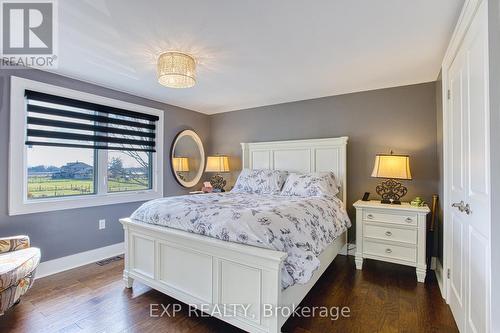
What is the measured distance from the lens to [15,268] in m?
1.84

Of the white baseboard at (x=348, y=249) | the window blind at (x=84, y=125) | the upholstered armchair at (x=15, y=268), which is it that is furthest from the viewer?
the white baseboard at (x=348, y=249)

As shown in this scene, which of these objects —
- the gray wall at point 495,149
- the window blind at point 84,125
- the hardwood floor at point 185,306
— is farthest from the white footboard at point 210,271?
the window blind at point 84,125

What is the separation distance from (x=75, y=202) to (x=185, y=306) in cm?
193

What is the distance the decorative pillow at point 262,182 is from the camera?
3.37m

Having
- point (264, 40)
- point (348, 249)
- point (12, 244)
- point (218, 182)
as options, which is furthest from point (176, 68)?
point (348, 249)

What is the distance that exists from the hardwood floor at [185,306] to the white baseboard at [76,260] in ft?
0.38

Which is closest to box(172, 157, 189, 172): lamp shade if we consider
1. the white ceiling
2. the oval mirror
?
the oval mirror

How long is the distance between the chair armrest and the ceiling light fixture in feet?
6.50

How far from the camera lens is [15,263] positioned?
192 centimetres

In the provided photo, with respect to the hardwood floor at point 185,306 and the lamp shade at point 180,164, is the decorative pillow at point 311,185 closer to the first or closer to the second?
the hardwood floor at point 185,306

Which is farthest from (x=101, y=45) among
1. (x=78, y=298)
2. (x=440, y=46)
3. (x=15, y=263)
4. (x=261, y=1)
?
(x=440, y=46)

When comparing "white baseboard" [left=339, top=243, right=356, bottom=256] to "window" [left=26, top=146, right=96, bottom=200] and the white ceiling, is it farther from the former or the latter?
"window" [left=26, top=146, right=96, bottom=200]

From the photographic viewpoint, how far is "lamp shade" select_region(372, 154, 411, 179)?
8.91ft

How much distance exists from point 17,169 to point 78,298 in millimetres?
1464
